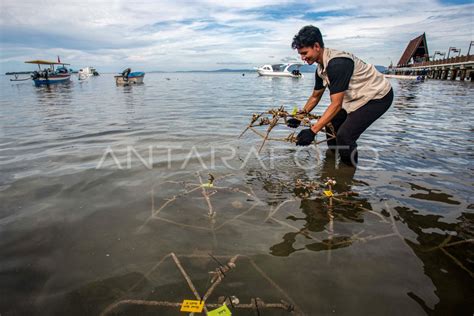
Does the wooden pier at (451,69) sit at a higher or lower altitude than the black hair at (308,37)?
higher

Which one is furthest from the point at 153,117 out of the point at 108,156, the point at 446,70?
the point at 446,70

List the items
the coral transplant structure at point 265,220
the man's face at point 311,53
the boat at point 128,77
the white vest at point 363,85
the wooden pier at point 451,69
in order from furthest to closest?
the boat at point 128,77 → the wooden pier at point 451,69 → the white vest at point 363,85 → the man's face at point 311,53 → the coral transplant structure at point 265,220

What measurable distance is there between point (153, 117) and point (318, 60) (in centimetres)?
854

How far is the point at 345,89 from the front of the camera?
12.4 ft

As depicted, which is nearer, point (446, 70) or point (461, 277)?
point (461, 277)

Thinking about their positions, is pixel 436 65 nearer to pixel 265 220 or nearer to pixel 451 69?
pixel 451 69

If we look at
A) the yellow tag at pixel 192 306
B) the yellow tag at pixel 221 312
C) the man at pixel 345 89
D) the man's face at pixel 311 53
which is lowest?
the yellow tag at pixel 192 306

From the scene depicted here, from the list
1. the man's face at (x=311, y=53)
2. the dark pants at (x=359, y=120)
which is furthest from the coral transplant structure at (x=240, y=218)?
the man's face at (x=311, y=53)

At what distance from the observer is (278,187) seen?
14.0 feet

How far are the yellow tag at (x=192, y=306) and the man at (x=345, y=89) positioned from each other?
8.93 feet

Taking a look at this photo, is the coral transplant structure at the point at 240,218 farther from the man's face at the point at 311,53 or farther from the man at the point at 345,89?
the man's face at the point at 311,53

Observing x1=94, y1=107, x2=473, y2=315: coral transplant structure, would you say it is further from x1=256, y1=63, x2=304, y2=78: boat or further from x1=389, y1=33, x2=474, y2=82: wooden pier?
x1=256, y1=63, x2=304, y2=78: boat

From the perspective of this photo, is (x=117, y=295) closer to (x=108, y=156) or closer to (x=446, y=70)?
(x=108, y=156)

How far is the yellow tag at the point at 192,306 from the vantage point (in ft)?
6.73
